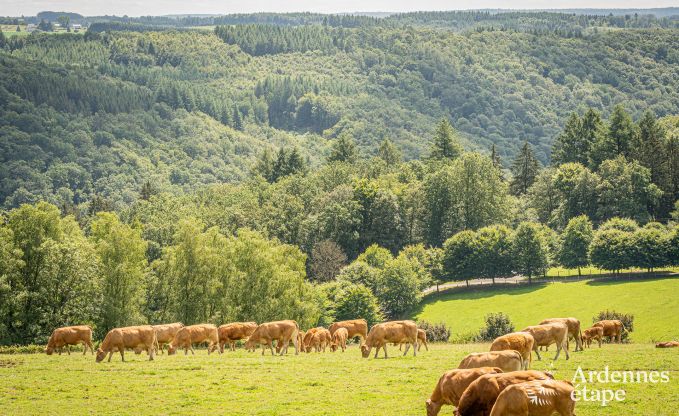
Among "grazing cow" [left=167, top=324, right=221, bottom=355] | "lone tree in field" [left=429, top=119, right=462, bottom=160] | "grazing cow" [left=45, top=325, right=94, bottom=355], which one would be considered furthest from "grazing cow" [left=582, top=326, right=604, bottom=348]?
"lone tree in field" [left=429, top=119, right=462, bottom=160]

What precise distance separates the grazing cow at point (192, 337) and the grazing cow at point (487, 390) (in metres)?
25.1

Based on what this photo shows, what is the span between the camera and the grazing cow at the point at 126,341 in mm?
45281

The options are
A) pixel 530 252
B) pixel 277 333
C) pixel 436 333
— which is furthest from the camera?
pixel 530 252

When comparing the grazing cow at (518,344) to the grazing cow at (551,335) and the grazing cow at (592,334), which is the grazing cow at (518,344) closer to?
the grazing cow at (551,335)

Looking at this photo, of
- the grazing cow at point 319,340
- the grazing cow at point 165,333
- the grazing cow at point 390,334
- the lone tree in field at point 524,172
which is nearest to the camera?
the grazing cow at point 390,334

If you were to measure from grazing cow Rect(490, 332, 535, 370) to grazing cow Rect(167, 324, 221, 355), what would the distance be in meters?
19.9

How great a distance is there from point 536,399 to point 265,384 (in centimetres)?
1381

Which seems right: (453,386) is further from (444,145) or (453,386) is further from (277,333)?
(444,145)

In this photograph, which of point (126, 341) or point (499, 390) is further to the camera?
point (126, 341)

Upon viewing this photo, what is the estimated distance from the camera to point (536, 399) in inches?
1025

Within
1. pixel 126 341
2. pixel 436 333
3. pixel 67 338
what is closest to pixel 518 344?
pixel 126 341

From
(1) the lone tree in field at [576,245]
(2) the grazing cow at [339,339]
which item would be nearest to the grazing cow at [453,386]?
(2) the grazing cow at [339,339]

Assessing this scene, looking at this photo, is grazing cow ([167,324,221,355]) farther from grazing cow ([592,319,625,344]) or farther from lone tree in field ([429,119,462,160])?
lone tree in field ([429,119,462,160])

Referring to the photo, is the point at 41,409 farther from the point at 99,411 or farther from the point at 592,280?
the point at 592,280
